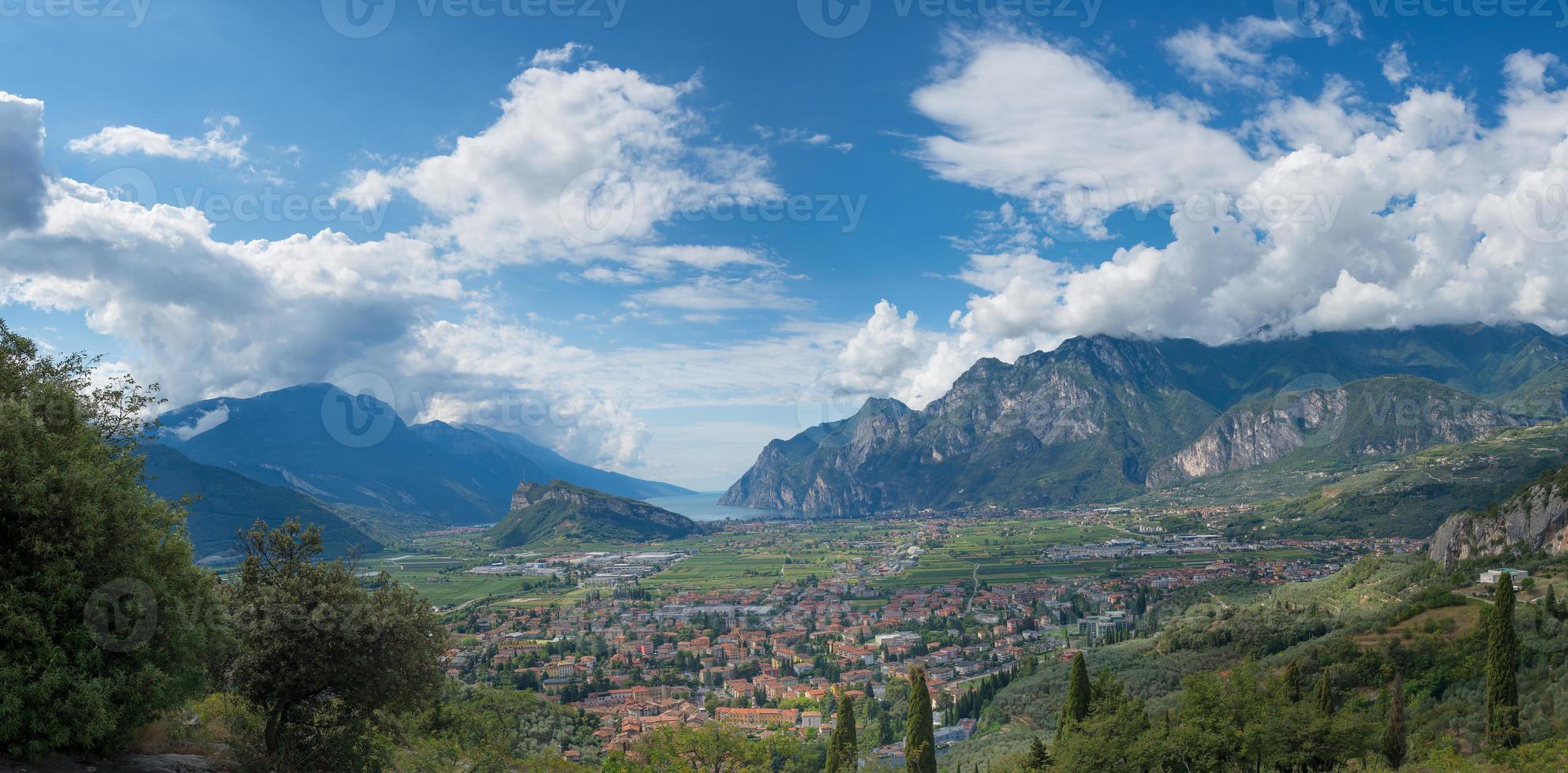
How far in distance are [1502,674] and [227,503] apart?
730ft

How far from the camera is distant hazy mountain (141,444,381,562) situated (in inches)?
6698

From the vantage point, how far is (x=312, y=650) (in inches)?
601

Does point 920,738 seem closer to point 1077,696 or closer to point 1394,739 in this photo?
point 1077,696

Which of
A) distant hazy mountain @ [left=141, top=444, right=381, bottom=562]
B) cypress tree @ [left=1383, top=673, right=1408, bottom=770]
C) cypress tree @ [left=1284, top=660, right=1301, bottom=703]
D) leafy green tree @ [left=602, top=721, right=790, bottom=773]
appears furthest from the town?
distant hazy mountain @ [left=141, top=444, right=381, bottom=562]

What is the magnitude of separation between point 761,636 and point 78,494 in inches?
3096

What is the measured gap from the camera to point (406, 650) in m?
16.4

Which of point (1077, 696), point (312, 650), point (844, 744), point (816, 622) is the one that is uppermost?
point (312, 650)

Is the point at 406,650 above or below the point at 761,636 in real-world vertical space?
above

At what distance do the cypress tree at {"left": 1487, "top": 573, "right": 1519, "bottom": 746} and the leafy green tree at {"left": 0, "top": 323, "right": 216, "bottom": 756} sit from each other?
4052 centimetres

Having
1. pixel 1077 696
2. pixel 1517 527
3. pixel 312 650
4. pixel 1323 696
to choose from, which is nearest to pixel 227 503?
pixel 1077 696

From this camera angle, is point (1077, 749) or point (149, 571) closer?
point (149, 571)

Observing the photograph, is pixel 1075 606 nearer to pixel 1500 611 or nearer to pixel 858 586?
pixel 858 586

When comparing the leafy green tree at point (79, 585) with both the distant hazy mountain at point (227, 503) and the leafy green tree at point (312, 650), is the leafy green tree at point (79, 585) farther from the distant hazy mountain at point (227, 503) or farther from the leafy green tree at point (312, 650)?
the distant hazy mountain at point (227, 503)

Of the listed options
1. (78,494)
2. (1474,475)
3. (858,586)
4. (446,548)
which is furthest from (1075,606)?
(446,548)
